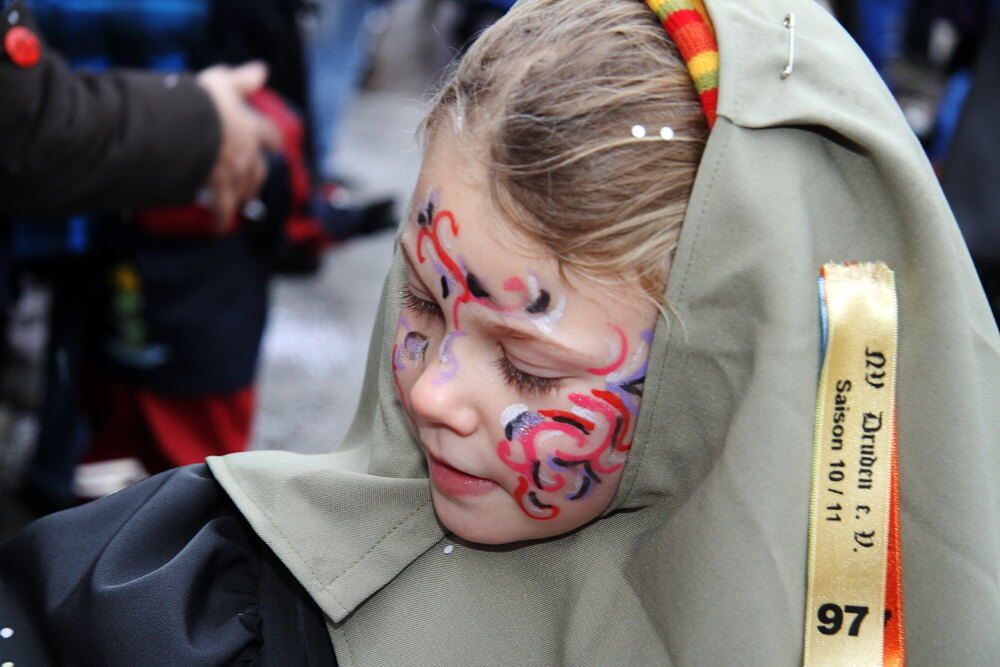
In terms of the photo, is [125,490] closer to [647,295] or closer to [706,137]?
[647,295]

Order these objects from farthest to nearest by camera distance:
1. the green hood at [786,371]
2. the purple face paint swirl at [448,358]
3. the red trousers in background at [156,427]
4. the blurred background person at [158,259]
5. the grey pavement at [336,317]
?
the grey pavement at [336,317]
the red trousers in background at [156,427]
the blurred background person at [158,259]
the purple face paint swirl at [448,358]
the green hood at [786,371]

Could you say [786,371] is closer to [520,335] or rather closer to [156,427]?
[520,335]

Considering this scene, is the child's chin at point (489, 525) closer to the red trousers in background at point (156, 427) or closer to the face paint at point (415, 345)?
the face paint at point (415, 345)

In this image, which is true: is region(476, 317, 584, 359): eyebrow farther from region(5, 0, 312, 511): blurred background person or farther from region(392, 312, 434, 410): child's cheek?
region(5, 0, 312, 511): blurred background person

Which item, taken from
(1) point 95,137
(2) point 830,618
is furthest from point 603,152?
(1) point 95,137

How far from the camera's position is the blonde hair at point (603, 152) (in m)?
1.12

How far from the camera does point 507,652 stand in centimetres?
134

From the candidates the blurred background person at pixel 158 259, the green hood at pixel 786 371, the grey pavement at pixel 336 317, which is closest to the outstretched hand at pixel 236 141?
the blurred background person at pixel 158 259

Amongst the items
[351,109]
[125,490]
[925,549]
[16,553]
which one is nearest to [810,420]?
[925,549]

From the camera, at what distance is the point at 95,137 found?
2137 millimetres

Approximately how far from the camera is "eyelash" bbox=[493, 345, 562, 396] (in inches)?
46.6

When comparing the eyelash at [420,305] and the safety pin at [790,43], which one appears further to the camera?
the eyelash at [420,305]

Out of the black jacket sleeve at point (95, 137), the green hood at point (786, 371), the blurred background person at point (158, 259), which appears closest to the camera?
the green hood at point (786, 371)

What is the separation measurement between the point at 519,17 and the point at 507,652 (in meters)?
0.77
